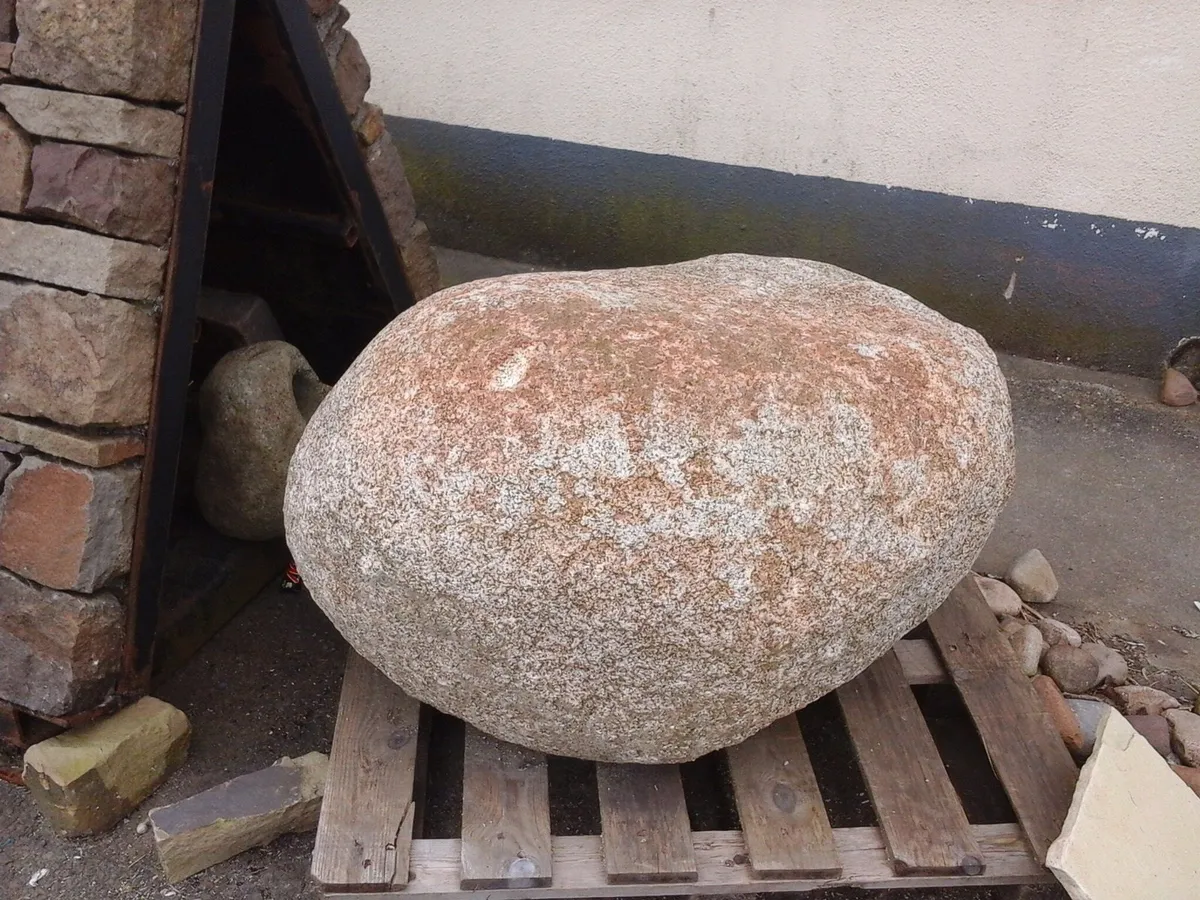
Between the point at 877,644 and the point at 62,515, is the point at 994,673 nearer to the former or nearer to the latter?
the point at 877,644

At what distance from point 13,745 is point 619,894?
45.8 inches

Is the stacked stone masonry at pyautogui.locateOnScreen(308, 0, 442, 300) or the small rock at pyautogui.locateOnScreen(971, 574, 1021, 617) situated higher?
the stacked stone masonry at pyautogui.locateOnScreen(308, 0, 442, 300)

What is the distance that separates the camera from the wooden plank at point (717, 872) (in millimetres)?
1485

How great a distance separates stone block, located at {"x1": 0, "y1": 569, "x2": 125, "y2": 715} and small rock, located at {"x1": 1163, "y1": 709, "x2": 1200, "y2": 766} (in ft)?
6.62

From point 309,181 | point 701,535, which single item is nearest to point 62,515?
point 309,181

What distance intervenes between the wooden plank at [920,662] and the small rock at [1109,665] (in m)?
0.47

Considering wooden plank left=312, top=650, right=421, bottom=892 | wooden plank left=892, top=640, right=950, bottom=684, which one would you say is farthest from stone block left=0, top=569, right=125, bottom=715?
wooden plank left=892, top=640, right=950, bottom=684

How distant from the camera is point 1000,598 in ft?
7.50

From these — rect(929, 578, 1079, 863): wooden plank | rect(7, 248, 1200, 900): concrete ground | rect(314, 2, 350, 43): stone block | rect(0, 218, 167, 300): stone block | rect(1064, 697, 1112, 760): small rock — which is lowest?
rect(7, 248, 1200, 900): concrete ground

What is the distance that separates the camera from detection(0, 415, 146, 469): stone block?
5.33 feet

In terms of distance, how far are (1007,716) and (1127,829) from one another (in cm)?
28

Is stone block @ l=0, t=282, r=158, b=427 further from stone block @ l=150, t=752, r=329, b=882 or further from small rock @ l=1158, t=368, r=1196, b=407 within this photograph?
small rock @ l=1158, t=368, r=1196, b=407

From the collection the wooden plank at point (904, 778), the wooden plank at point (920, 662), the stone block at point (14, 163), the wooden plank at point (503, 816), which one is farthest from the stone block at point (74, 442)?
the wooden plank at point (920, 662)

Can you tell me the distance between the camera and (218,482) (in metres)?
2.17
